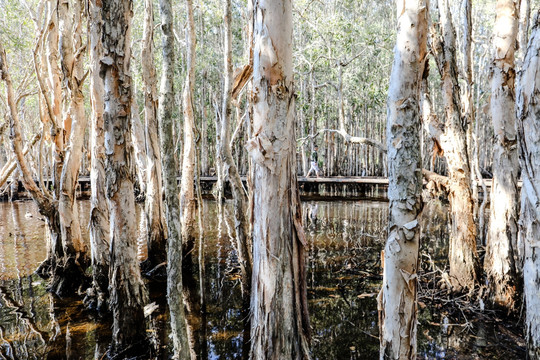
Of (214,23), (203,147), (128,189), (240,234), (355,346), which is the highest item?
(214,23)

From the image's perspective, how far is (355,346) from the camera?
4590 mm

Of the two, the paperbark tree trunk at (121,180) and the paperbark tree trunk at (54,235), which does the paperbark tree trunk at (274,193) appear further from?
the paperbark tree trunk at (54,235)

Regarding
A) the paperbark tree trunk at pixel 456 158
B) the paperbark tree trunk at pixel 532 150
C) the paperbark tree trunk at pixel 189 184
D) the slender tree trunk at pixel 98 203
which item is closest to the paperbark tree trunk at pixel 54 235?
the slender tree trunk at pixel 98 203

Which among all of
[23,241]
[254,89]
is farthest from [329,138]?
[254,89]

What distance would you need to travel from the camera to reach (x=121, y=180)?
12.6 ft

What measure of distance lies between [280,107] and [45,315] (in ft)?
16.2

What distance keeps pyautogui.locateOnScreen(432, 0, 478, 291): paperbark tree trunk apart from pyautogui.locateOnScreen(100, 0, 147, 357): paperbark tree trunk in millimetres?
4291

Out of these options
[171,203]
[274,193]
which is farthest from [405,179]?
[171,203]

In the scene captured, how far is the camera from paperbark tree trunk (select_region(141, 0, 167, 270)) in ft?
21.6

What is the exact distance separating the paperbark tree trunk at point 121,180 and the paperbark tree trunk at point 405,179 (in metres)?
2.70

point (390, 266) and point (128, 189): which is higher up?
point (128, 189)

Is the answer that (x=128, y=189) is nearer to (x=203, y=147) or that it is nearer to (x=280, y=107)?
(x=280, y=107)

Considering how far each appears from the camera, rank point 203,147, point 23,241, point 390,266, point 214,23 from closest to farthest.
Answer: point 390,266
point 23,241
point 214,23
point 203,147

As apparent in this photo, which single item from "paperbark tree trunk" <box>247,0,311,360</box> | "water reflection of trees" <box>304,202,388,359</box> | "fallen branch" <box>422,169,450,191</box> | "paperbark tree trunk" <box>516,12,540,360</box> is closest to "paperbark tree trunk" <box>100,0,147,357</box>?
"paperbark tree trunk" <box>247,0,311,360</box>
